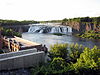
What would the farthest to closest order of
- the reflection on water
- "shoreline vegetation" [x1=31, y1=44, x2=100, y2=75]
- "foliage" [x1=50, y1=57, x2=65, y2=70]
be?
the reflection on water
"foliage" [x1=50, y1=57, x2=65, y2=70]
"shoreline vegetation" [x1=31, y1=44, x2=100, y2=75]

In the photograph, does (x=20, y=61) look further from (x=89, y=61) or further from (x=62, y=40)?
(x=62, y=40)

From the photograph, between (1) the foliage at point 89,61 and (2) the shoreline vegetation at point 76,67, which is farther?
(1) the foliage at point 89,61

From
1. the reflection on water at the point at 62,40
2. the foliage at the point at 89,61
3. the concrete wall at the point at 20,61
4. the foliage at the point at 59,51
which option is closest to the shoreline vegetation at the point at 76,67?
the foliage at the point at 89,61

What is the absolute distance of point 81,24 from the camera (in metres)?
69.2

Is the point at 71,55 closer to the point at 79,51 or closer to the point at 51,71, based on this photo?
the point at 79,51

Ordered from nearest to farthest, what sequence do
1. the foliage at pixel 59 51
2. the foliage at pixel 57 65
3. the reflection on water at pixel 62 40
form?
the foliage at pixel 57 65 → the foliage at pixel 59 51 → the reflection on water at pixel 62 40

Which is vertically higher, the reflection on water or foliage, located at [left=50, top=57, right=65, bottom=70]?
foliage, located at [left=50, top=57, right=65, bottom=70]

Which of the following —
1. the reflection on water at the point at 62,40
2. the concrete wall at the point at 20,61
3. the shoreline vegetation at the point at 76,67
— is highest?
the concrete wall at the point at 20,61

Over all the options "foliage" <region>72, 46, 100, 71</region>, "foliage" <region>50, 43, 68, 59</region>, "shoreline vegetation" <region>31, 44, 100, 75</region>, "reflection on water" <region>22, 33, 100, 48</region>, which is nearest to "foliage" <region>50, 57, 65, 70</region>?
"shoreline vegetation" <region>31, 44, 100, 75</region>

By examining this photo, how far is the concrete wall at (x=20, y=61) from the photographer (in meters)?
14.8

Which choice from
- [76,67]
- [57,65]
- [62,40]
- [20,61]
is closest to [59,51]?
[57,65]

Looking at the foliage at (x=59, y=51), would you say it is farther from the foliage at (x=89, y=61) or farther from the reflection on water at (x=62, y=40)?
the reflection on water at (x=62, y=40)

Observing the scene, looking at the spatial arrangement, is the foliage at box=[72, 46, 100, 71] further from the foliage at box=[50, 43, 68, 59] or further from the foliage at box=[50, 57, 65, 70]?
the foliage at box=[50, 43, 68, 59]

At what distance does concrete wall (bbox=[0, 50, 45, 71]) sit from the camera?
14.8 metres
